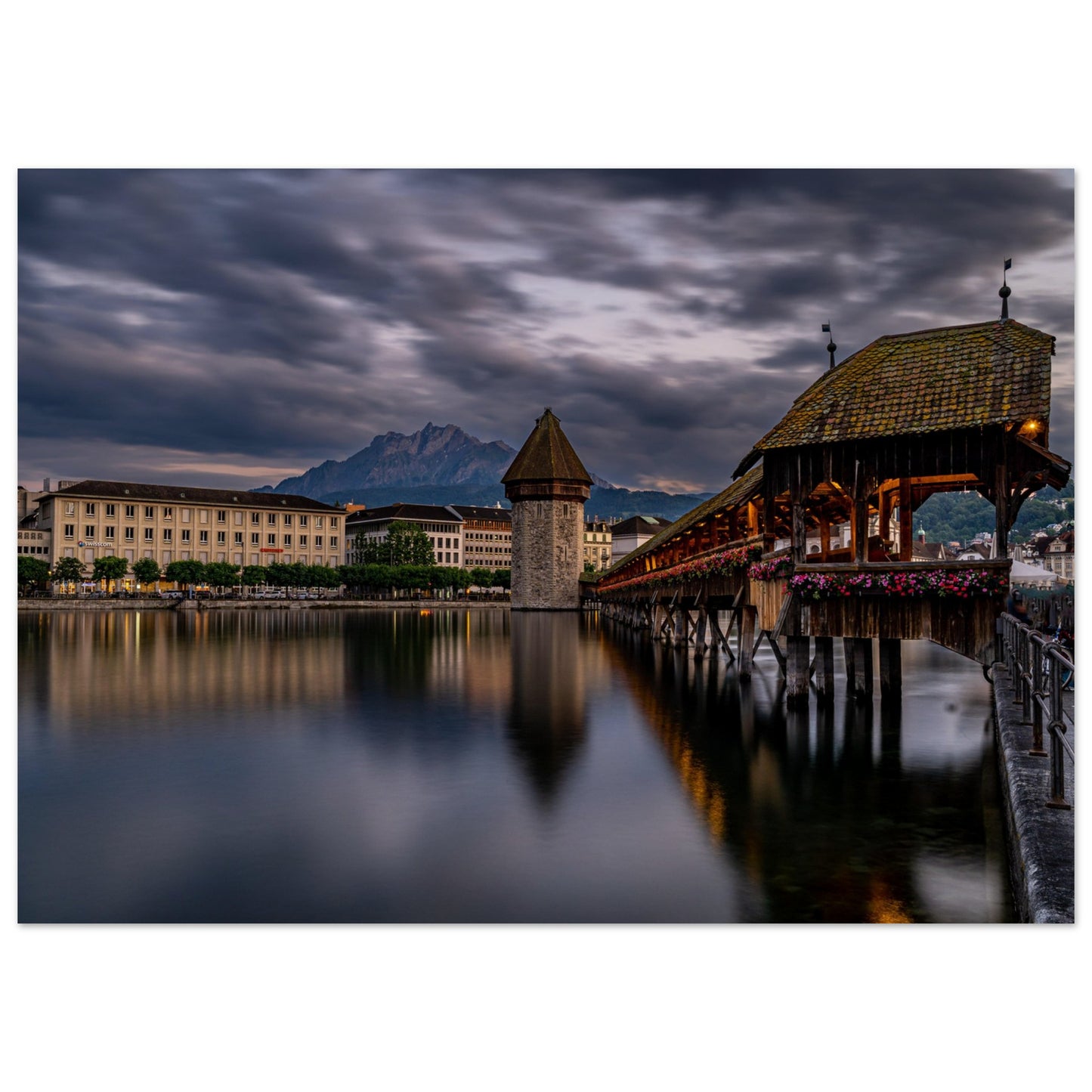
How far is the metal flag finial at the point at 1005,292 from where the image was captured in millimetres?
11266

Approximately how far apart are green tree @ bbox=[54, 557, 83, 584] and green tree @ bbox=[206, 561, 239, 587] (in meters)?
15.2

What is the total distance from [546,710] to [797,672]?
5294 millimetres

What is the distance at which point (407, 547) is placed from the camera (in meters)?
137

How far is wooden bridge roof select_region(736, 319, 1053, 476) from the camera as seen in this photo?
13711 mm

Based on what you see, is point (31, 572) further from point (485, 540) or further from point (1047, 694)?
point (1047, 694)

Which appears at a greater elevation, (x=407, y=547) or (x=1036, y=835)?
(x=407, y=547)

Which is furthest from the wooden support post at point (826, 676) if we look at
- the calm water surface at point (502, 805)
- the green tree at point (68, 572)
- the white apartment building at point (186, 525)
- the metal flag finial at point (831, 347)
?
the green tree at point (68, 572)

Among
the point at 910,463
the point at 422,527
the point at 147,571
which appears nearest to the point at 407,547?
the point at 422,527

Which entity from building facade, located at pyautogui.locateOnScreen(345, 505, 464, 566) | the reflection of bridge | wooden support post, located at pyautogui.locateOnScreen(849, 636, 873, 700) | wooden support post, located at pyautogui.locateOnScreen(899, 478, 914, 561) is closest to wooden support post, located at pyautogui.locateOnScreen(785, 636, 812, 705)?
the reflection of bridge

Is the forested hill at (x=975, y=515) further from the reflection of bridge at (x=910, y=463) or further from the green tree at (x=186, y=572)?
the green tree at (x=186, y=572)

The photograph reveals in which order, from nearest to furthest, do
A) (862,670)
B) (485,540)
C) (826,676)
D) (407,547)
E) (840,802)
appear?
(840,802)
(826,676)
(862,670)
(407,547)
(485,540)

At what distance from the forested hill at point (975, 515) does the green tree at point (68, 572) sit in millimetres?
90746

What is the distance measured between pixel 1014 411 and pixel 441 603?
9646cm
